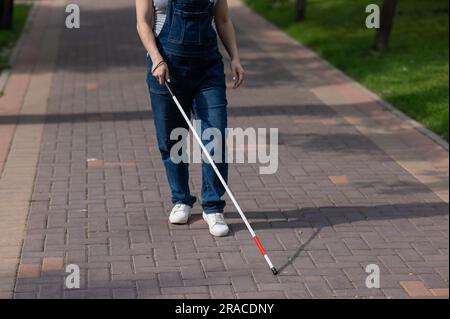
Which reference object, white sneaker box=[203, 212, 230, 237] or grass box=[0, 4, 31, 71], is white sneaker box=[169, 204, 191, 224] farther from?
grass box=[0, 4, 31, 71]

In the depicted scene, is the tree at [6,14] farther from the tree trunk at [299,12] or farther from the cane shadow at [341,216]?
the cane shadow at [341,216]

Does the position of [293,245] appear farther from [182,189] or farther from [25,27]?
[25,27]

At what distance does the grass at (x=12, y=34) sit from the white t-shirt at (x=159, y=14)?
25.5ft

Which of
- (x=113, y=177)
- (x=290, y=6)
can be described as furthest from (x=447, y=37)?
(x=113, y=177)

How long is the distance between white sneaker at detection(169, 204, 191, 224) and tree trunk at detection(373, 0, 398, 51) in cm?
845

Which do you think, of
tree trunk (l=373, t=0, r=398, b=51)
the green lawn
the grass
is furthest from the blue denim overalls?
tree trunk (l=373, t=0, r=398, b=51)

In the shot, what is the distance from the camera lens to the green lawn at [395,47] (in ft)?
38.1

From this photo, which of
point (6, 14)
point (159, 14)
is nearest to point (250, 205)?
point (159, 14)

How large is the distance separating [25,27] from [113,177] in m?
11.2

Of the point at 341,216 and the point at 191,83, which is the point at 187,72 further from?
the point at 341,216

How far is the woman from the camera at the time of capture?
6020 mm

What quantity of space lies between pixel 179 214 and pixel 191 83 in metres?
0.92

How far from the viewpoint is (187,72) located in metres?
6.17

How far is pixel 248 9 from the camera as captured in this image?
22.1 metres
